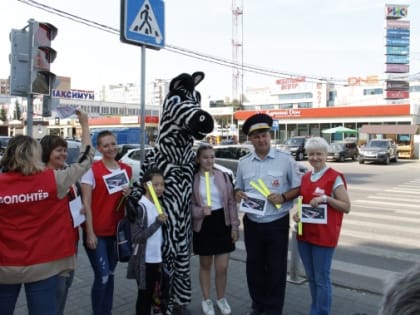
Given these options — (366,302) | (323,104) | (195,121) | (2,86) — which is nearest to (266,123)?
(195,121)

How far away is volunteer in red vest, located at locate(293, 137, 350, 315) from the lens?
3.43m

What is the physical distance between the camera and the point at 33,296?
256 cm

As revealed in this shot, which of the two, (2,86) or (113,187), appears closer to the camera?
(113,187)

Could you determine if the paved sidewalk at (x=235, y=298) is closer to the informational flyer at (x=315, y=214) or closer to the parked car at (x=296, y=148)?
the informational flyer at (x=315, y=214)

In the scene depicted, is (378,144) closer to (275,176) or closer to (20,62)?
(275,176)

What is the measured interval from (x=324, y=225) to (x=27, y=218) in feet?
7.44

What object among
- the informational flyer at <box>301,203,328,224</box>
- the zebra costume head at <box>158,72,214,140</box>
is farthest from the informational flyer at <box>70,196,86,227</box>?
the informational flyer at <box>301,203,328,224</box>

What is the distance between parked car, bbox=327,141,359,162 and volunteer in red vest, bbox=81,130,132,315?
25.1 m

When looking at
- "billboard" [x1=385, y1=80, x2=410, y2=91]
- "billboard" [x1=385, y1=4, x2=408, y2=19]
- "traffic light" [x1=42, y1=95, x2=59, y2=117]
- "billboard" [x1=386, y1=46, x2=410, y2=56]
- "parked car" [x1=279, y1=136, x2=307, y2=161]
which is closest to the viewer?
"traffic light" [x1=42, y1=95, x2=59, y2=117]

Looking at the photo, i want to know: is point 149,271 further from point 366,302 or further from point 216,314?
point 366,302

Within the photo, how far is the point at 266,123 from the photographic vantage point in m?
3.77

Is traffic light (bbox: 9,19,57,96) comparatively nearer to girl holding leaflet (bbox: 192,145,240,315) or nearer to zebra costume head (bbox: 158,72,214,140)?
zebra costume head (bbox: 158,72,214,140)

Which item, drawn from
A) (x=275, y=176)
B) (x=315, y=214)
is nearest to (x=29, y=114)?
(x=275, y=176)

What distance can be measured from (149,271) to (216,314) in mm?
1040
